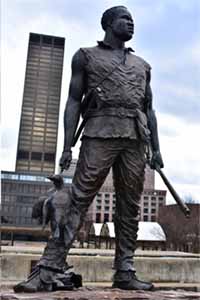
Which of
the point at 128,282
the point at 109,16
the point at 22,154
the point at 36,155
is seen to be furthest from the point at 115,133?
the point at 22,154

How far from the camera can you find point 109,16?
4930 mm

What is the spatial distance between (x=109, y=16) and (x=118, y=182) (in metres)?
2.01

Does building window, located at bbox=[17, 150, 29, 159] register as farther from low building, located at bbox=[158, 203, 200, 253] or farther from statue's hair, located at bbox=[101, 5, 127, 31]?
statue's hair, located at bbox=[101, 5, 127, 31]

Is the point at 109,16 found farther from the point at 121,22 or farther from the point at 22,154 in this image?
the point at 22,154

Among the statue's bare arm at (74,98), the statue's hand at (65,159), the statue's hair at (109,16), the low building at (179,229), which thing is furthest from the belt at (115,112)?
the low building at (179,229)

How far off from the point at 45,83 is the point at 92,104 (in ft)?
449

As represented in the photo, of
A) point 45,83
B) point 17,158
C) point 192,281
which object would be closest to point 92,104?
point 192,281

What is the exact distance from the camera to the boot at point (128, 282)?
14.0 ft

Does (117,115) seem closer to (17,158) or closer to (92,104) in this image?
(92,104)

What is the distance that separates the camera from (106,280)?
22.8 ft

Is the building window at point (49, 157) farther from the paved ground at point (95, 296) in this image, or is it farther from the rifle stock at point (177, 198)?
the paved ground at point (95, 296)

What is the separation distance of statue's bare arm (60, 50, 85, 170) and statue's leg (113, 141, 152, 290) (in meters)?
0.64

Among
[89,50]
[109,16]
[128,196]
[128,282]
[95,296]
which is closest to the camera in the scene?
[95,296]

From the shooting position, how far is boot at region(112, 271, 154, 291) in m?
4.27
